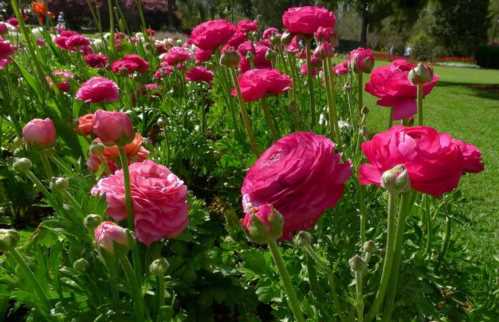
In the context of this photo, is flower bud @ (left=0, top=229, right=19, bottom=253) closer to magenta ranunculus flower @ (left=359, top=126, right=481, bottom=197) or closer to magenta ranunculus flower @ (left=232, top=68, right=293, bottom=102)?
magenta ranunculus flower @ (left=359, top=126, right=481, bottom=197)

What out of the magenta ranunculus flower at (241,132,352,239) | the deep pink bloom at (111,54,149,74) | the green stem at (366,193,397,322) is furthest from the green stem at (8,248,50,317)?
the deep pink bloom at (111,54,149,74)

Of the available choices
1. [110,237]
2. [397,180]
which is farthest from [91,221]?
[397,180]

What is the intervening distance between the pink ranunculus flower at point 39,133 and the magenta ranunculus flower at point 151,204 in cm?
18

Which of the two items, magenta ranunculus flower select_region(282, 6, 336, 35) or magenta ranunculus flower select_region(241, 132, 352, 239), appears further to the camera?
magenta ranunculus flower select_region(282, 6, 336, 35)

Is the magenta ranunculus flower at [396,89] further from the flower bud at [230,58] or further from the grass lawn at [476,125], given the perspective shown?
the grass lawn at [476,125]

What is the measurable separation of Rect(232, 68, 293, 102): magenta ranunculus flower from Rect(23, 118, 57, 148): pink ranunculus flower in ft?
1.74

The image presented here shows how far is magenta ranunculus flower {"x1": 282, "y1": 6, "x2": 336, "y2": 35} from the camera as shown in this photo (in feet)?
4.94

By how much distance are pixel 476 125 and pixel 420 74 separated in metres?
6.58

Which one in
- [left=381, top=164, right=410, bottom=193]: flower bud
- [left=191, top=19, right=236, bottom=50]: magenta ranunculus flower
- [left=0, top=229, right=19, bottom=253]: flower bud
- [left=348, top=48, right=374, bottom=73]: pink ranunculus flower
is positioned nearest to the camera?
[left=381, top=164, right=410, bottom=193]: flower bud

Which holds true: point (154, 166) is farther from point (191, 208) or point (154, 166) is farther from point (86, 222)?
point (191, 208)

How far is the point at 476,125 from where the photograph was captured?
681cm

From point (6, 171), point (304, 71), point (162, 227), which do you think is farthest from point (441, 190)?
point (304, 71)

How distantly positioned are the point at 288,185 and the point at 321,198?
0.16 feet

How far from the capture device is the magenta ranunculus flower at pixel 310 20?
1.50 meters
